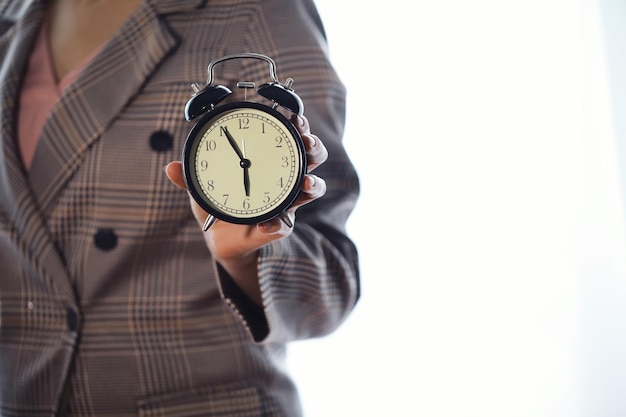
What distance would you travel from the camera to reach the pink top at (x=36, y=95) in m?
1.12

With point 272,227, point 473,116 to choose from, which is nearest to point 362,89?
point 473,116

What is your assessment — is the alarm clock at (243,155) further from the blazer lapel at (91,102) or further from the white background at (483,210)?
the white background at (483,210)

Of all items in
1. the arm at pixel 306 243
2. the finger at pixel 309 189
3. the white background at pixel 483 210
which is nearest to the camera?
the finger at pixel 309 189

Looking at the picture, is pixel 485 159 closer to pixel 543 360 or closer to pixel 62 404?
pixel 543 360

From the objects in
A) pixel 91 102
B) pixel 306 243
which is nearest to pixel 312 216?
pixel 306 243

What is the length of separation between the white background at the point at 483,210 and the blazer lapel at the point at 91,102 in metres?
0.61

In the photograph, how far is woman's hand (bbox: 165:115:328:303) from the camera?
0.75 metres

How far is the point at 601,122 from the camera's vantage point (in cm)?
144

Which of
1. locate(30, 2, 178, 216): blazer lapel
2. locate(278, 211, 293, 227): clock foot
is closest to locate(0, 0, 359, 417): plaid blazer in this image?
locate(30, 2, 178, 216): blazer lapel

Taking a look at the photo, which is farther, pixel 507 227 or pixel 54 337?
pixel 507 227

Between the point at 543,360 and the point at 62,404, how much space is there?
1063 mm

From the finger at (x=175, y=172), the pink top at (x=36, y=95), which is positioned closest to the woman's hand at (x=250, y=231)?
the finger at (x=175, y=172)

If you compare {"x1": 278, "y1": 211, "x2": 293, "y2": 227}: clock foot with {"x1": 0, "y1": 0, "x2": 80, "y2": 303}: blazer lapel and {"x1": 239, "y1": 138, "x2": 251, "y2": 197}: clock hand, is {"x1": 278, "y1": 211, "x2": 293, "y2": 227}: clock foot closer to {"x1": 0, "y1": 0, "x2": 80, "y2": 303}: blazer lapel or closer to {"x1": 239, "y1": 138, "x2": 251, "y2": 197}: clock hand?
{"x1": 239, "y1": 138, "x2": 251, "y2": 197}: clock hand

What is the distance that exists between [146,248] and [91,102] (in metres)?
0.26
